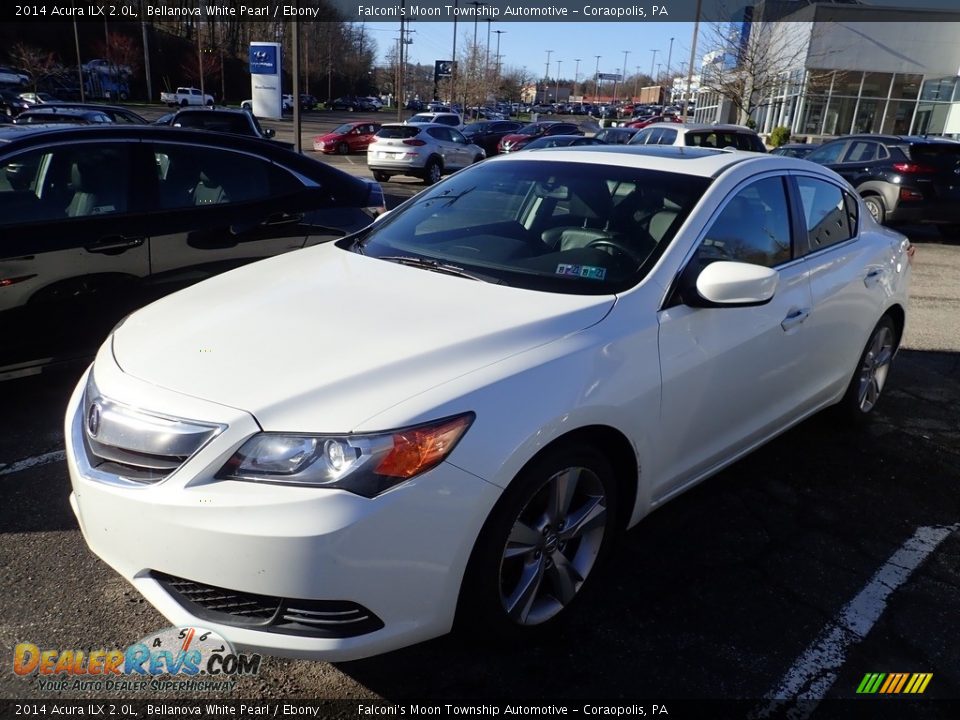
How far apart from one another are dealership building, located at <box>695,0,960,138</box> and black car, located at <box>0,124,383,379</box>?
110 ft

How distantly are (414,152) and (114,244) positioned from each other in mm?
15811

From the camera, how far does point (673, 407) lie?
284 cm

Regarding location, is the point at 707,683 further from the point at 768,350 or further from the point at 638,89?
the point at 638,89

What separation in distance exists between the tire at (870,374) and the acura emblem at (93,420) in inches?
151

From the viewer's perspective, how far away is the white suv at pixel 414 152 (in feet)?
64.1

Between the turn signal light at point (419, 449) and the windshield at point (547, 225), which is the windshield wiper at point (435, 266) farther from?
the turn signal light at point (419, 449)

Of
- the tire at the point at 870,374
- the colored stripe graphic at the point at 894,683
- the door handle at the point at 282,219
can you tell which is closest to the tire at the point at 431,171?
the door handle at the point at 282,219

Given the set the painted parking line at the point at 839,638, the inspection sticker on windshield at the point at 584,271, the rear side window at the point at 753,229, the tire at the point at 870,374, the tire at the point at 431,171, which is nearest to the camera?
the painted parking line at the point at 839,638

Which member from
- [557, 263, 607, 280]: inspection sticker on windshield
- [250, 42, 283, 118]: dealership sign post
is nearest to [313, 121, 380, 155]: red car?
[250, 42, 283, 118]: dealership sign post

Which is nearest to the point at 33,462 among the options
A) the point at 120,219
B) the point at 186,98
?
the point at 120,219

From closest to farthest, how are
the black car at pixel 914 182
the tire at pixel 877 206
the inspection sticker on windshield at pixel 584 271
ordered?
the inspection sticker on windshield at pixel 584 271 → the black car at pixel 914 182 → the tire at pixel 877 206

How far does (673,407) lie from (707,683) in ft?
3.11

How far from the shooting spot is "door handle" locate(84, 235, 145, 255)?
431 cm

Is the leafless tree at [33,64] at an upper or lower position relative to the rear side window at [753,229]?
upper
